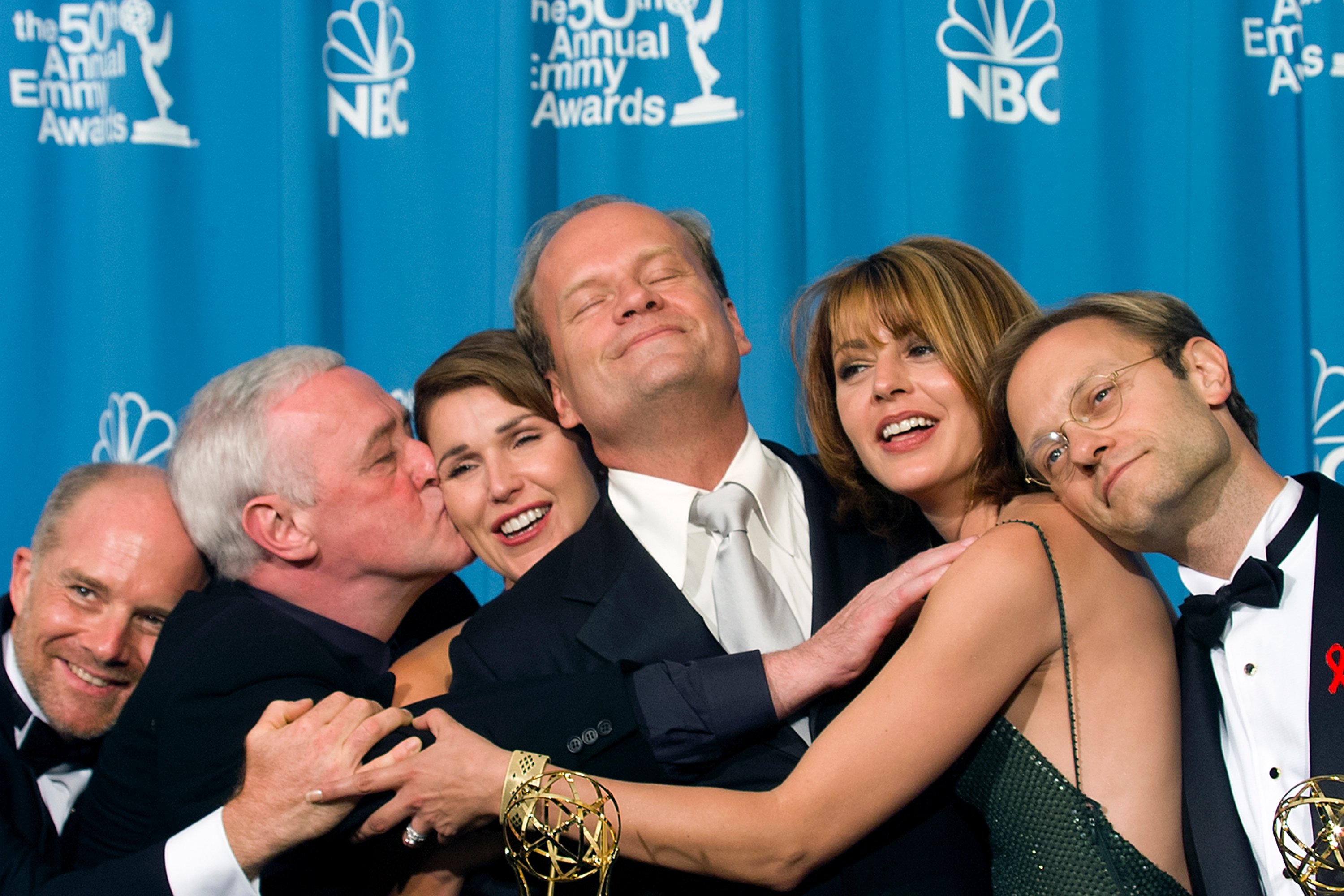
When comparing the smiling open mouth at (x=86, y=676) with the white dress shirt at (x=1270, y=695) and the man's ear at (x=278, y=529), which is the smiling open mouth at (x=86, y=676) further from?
the white dress shirt at (x=1270, y=695)

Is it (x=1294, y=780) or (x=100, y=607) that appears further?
(x=100, y=607)

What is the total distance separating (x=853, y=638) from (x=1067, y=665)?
0.29 metres

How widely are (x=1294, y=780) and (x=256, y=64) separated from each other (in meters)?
2.76

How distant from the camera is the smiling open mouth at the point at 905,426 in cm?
181

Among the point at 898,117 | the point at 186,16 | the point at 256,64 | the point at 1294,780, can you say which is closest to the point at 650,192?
the point at 898,117

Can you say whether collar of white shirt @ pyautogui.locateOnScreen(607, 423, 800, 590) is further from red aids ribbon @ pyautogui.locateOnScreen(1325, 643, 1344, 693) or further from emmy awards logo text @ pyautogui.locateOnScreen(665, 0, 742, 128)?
emmy awards logo text @ pyautogui.locateOnScreen(665, 0, 742, 128)

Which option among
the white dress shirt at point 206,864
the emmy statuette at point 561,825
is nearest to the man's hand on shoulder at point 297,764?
the white dress shirt at point 206,864

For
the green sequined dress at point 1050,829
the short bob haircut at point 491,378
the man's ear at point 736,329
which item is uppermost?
the man's ear at point 736,329

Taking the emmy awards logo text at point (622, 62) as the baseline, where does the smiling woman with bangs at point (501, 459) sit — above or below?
below

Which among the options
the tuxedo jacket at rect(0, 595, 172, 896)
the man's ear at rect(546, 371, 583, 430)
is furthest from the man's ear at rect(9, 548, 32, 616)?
the man's ear at rect(546, 371, 583, 430)

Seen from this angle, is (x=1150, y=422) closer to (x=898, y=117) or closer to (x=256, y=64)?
(x=898, y=117)

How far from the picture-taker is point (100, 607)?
2.06 metres

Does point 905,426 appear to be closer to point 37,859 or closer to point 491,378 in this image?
point 491,378

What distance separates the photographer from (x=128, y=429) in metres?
2.86
